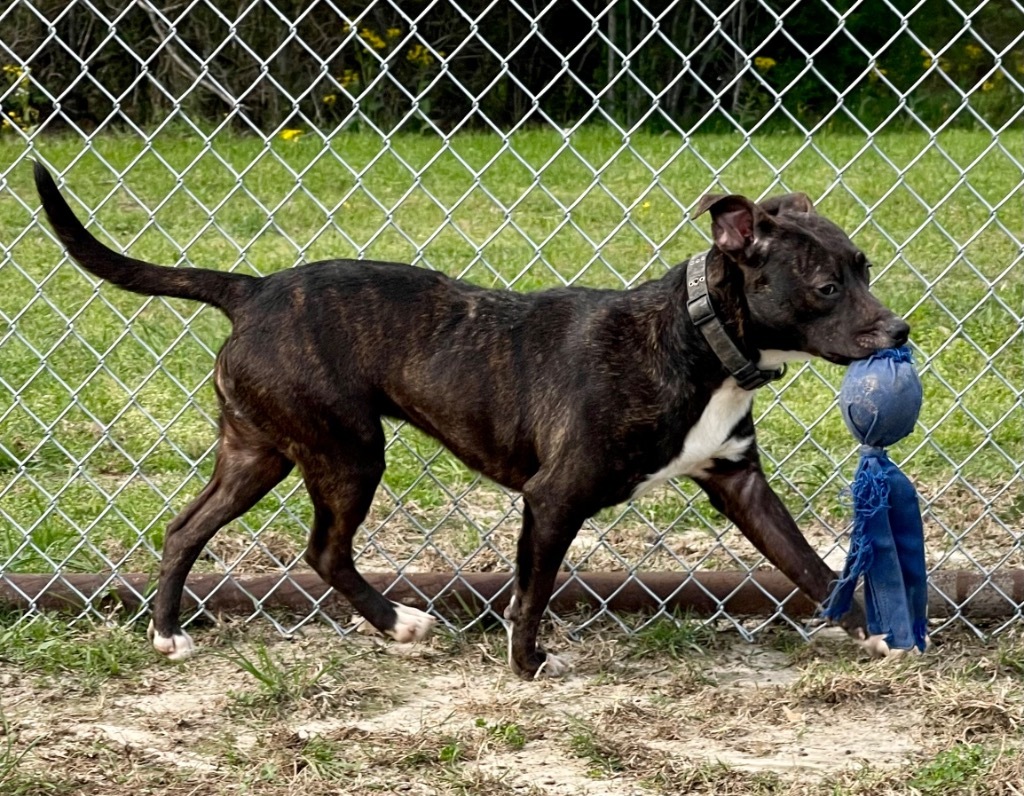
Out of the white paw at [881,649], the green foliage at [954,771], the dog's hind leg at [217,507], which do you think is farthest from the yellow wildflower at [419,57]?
the green foliage at [954,771]

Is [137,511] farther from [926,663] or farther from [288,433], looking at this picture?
[926,663]

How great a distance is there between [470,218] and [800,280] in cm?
539

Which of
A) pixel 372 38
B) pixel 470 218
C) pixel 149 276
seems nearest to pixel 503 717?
pixel 149 276

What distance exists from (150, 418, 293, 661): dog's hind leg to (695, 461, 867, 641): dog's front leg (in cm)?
113

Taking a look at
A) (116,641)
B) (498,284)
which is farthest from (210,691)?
(498,284)

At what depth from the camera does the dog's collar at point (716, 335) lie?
11.9ft

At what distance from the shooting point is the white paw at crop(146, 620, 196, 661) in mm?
3933

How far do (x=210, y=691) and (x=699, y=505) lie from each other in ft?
5.86

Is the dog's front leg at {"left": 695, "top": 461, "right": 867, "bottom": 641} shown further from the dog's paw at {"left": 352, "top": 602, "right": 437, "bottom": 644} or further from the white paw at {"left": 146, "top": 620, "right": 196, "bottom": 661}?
the white paw at {"left": 146, "top": 620, "right": 196, "bottom": 661}

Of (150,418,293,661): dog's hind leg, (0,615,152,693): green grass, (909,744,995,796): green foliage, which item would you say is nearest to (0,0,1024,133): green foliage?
(150,418,293,661): dog's hind leg

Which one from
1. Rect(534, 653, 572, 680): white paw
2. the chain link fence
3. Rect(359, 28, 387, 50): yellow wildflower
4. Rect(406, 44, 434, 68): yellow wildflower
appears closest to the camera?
Rect(534, 653, 572, 680): white paw

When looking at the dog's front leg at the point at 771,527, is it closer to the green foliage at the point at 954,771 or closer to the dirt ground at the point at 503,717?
the dirt ground at the point at 503,717

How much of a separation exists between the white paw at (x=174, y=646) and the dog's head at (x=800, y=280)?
5.38ft

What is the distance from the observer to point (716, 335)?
364cm
